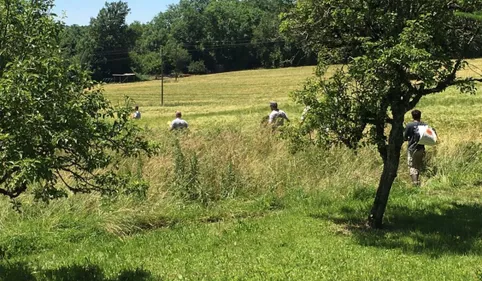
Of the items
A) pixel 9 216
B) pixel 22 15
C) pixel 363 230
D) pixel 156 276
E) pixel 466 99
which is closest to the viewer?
pixel 22 15

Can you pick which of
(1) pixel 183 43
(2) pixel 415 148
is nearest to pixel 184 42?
(1) pixel 183 43

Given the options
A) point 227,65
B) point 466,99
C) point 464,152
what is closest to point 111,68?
point 227,65

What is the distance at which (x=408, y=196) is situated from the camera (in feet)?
32.9

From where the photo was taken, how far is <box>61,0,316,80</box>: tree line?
11944cm

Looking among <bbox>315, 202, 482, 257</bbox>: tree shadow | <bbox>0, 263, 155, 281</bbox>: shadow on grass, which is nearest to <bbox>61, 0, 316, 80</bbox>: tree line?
<bbox>315, 202, 482, 257</bbox>: tree shadow

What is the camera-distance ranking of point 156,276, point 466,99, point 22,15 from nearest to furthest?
point 22,15 < point 156,276 < point 466,99

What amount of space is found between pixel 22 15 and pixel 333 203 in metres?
6.26

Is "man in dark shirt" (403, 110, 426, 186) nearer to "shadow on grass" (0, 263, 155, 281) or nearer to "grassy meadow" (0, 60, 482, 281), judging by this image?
"grassy meadow" (0, 60, 482, 281)

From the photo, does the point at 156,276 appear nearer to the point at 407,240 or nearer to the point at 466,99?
the point at 407,240

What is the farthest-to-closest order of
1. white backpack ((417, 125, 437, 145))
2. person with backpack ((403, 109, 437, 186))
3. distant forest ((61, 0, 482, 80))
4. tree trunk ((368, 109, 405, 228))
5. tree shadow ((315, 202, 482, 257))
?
distant forest ((61, 0, 482, 80)) < person with backpack ((403, 109, 437, 186)) < white backpack ((417, 125, 437, 145)) < tree trunk ((368, 109, 405, 228)) < tree shadow ((315, 202, 482, 257))

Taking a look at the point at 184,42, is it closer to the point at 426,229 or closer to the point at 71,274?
the point at 426,229

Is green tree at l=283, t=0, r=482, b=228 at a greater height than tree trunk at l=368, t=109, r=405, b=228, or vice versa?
green tree at l=283, t=0, r=482, b=228

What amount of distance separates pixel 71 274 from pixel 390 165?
428 cm

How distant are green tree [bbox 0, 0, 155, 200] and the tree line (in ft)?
344
